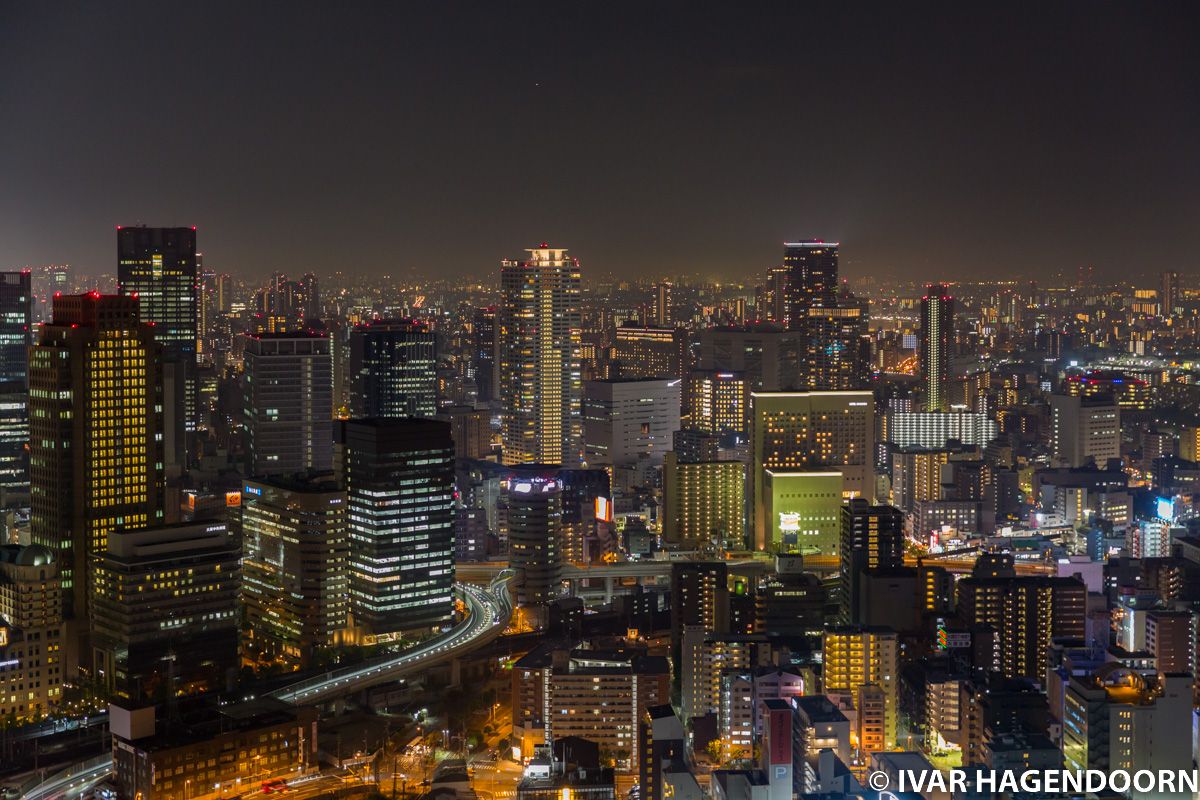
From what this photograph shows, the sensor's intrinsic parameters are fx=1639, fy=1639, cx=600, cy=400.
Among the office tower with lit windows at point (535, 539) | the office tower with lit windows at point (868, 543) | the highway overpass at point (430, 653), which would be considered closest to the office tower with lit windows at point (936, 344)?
the office tower with lit windows at point (868, 543)

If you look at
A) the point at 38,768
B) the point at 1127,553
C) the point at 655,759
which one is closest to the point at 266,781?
the point at 38,768

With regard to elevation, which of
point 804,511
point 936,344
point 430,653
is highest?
point 936,344

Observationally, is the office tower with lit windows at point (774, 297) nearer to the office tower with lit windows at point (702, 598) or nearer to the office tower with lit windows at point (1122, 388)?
the office tower with lit windows at point (1122, 388)

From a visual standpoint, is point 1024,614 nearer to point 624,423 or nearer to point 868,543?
point 868,543

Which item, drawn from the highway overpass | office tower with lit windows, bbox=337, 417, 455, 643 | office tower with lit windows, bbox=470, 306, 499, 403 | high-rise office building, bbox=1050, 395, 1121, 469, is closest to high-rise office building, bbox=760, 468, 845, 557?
the highway overpass

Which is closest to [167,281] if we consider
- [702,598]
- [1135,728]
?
[702,598]

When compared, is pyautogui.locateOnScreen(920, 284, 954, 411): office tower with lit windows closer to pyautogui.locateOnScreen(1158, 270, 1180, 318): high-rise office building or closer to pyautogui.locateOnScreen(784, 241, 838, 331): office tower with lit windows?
pyautogui.locateOnScreen(784, 241, 838, 331): office tower with lit windows
